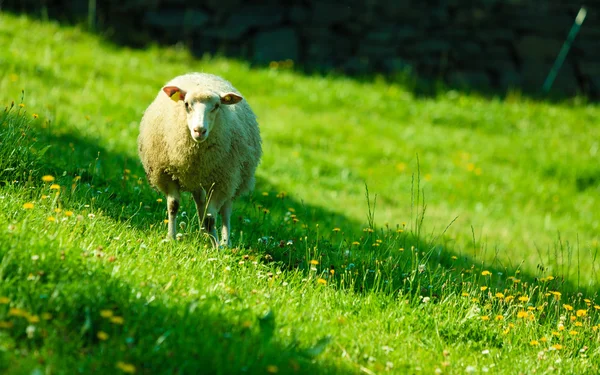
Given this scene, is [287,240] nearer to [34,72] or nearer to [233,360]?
[233,360]

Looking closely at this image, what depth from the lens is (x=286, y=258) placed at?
4.98m

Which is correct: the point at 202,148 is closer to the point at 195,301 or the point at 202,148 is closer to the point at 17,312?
the point at 195,301

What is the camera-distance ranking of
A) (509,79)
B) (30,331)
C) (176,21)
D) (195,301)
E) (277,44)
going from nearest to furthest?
(30,331) → (195,301) → (176,21) → (277,44) → (509,79)

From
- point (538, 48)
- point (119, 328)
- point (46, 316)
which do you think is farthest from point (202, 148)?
point (538, 48)

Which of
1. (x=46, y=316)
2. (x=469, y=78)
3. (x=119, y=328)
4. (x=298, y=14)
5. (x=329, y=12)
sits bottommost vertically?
(x=119, y=328)

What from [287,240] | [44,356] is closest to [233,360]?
[44,356]

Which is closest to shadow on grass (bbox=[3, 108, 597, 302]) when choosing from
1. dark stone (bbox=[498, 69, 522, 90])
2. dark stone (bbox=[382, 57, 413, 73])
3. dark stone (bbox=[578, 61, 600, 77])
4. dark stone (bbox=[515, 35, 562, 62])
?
dark stone (bbox=[382, 57, 413, 73])

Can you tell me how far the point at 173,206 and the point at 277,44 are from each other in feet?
26.5

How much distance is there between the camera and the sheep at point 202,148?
4.73 m

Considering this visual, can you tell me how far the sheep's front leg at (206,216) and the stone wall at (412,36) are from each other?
7.64 metres

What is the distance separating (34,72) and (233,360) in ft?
24.2

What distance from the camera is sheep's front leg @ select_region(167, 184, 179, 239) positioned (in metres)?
5.02

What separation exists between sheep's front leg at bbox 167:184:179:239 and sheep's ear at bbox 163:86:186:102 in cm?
68

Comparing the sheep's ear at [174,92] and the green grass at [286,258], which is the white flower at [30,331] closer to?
the green grass at [286,258]
